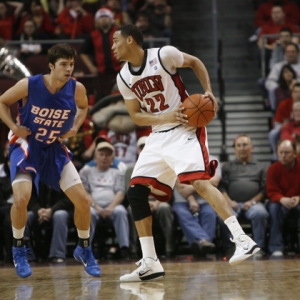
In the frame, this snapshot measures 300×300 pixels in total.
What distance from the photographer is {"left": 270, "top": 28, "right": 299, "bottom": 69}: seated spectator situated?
1045 cm

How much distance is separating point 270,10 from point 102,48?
3214mm

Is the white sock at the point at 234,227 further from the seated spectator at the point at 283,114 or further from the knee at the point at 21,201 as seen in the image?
the seated spectator at the point at 283,114

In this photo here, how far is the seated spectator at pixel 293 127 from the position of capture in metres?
8.93

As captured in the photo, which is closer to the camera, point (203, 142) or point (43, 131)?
point (203, 142)

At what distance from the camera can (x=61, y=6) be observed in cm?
1250

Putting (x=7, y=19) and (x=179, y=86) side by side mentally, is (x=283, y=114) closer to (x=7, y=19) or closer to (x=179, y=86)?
(x=179, y=86)

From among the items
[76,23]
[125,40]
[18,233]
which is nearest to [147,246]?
[18,233]

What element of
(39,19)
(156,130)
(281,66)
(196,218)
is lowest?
(196,218)

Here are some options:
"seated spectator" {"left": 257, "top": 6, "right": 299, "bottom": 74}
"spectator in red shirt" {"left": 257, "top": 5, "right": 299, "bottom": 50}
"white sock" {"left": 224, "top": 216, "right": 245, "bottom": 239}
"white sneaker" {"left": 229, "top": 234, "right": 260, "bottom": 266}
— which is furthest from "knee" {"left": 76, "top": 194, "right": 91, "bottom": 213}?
"spectator in red shirt" {"left": 257, "top": 5, "right": 299, "bottom": 50}

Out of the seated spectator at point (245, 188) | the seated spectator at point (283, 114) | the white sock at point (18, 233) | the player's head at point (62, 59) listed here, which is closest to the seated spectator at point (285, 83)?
the seated spectator at point (283, 114)

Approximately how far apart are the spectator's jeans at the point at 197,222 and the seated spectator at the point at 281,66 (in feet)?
8.44

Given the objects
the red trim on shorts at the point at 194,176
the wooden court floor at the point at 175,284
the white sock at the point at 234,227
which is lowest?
the wooden court floor at the point at 175,284

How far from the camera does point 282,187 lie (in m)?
8.16

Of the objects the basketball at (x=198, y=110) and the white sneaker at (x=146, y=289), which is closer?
the white sneaker at (x=146, y=289)
